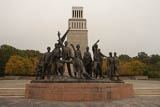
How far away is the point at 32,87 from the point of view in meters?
8.46

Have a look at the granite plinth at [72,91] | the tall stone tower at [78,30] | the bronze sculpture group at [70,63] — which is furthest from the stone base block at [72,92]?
the tall stone tower at [78,30]

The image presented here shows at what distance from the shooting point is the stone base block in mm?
7730

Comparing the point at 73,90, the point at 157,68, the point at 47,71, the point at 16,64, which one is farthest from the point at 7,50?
the point at 157,68

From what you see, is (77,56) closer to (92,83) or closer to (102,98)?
(92,83)

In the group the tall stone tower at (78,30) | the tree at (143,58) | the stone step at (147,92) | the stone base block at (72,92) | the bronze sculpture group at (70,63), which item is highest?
the tall stone tower at (78,30)

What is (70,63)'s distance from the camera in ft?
32.0

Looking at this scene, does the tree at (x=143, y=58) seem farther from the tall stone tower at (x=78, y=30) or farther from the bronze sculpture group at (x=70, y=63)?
the bronze sculpture group at (x=70, y=63)

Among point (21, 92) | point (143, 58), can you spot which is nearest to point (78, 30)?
point (143, 58)

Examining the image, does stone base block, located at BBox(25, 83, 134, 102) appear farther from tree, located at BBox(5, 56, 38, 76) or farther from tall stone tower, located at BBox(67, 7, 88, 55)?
tall stone tower, located at BBox(67, 7, 88, 55)

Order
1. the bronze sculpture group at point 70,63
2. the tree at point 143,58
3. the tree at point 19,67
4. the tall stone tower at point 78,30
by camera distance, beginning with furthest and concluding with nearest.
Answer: the tree at point 143,58
the tall stone tower at point 78,30
the tree at point 19,67
the bronze sculpture group at point 70,63

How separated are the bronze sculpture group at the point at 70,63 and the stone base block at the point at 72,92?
1.16 meters

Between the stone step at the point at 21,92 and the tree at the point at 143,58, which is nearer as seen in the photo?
the stone step at the point at 21,92

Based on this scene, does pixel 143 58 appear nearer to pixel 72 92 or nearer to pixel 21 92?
pixel 21 92

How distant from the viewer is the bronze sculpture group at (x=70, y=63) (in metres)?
9.21
